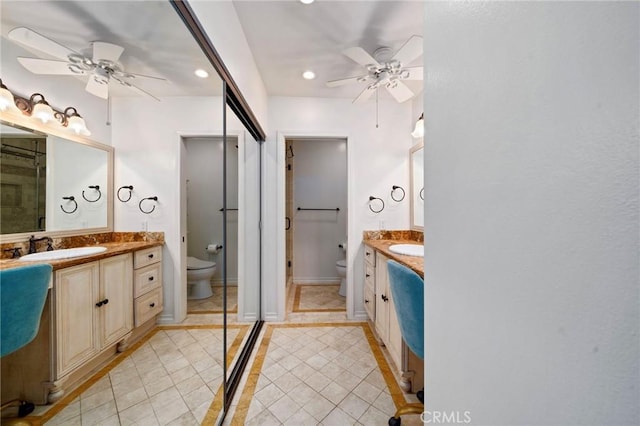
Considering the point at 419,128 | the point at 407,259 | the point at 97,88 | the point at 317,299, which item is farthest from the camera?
the point at 317,299

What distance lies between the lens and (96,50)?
2.27ft

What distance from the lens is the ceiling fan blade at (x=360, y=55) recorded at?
5.31 ft

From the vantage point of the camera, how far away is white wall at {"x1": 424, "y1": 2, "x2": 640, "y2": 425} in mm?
278

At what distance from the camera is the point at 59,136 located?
0.63 metres

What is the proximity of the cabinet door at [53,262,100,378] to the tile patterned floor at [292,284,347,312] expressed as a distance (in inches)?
90.0

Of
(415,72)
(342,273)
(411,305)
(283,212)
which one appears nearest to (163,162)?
(411,305)

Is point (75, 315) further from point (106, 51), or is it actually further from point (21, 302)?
point (106, 51)

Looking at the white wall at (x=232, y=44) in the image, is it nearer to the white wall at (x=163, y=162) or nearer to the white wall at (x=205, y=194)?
the white wall at (x=163, y=162)

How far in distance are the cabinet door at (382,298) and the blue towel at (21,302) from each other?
1785mm

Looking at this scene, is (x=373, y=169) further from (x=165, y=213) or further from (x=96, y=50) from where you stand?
(x=96, y=50)

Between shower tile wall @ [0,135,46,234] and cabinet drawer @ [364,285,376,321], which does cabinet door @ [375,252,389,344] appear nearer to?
cabinet drawer @ [364,285,376,321]

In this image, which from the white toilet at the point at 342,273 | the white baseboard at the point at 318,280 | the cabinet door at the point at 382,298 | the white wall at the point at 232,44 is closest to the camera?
the white wall at the point at 232,44

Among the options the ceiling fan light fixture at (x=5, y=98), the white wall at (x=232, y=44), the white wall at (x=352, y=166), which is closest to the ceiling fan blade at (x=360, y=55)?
the white wall at (x=232, y=44)

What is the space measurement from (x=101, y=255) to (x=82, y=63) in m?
0.58
